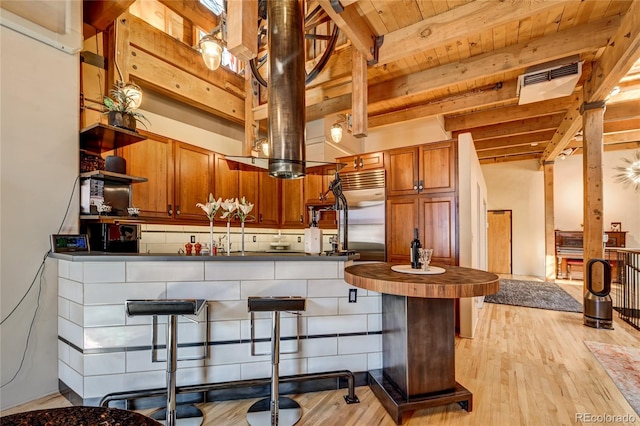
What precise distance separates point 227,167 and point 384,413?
3208 mm

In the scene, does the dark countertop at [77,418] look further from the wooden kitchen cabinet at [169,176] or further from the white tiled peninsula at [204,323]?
the wooden kitchen cabinet at [169,176]

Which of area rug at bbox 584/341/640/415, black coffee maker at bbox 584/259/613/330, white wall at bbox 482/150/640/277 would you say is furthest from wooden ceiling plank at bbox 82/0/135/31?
white wall at bbox 482/150/640/277

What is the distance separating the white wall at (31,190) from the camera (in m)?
2.12

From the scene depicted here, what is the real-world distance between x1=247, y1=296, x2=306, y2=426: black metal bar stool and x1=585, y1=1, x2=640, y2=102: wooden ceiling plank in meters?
3.57

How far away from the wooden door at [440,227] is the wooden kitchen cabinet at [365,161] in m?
0.79

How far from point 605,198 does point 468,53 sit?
7042 millimetres

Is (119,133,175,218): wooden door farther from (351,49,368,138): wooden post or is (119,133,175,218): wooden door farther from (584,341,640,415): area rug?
(584,341,640,415): area rug

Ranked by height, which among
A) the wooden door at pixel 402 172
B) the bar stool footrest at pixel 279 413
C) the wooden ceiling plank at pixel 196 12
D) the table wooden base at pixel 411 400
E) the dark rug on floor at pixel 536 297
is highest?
the wooden ceiling plank at pixel 196 12

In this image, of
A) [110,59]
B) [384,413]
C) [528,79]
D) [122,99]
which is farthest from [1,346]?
[528,79]

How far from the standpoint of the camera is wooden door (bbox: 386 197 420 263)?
3973mm

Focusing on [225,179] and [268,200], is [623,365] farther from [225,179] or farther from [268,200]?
[225,179]

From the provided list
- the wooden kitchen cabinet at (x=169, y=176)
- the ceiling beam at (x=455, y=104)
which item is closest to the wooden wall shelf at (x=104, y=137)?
the wooden kitchen cabinet at (x=169, y=176)

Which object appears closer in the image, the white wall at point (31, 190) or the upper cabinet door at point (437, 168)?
the white wall at point (31, 190)

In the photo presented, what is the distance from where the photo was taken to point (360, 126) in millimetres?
2904
